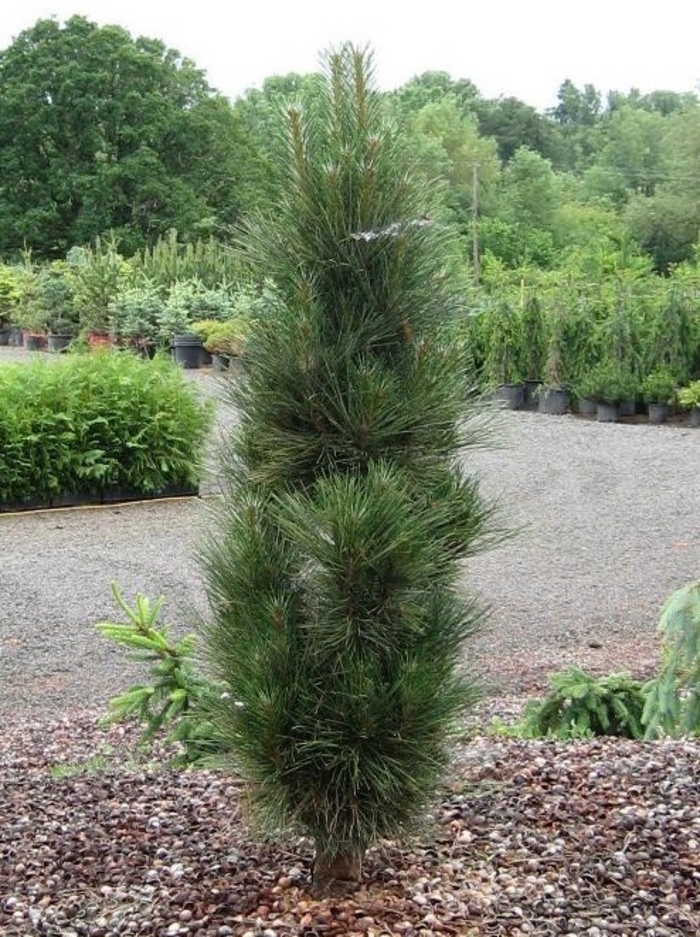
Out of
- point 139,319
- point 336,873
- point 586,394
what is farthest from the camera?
point 139,319

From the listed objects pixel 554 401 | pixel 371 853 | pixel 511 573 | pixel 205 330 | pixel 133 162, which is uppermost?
pixel 133 162

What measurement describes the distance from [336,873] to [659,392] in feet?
46.3

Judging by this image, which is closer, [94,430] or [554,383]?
[94,430]

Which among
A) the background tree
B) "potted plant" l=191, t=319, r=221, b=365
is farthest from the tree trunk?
the background tree

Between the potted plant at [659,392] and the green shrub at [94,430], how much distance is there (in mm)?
7081

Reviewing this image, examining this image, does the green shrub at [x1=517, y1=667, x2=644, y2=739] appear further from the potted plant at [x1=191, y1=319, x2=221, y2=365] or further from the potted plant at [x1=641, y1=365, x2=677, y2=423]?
the potted plant at [x1=191, y1=319, x2=221, y2=365]

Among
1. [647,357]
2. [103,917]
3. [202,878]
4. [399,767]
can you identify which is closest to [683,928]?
[399,767]

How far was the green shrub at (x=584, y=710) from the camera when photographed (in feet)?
13.6

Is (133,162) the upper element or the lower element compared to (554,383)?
upper

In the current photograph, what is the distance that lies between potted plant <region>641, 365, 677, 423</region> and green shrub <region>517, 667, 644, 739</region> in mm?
12170

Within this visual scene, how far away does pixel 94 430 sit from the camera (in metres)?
10.6

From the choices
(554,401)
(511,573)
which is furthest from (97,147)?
(511,573)

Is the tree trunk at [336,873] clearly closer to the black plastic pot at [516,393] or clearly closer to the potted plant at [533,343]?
the black plastic pot at [516,393]

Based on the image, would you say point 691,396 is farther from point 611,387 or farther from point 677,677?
point 677,677
